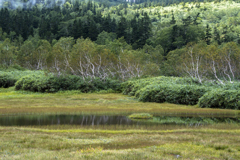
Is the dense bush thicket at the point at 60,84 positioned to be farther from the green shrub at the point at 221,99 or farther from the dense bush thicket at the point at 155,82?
the green shrub at the point at 221,99

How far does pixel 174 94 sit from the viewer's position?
29.5 m

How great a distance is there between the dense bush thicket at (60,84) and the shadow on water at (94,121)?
2073cm

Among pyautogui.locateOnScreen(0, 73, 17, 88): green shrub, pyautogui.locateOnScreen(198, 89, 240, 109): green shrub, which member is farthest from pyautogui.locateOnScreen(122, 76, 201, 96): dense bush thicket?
pyautogui.locateOnScreen(0, 73, 17, 88): green shrub

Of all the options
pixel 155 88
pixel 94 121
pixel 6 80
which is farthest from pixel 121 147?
pixel 6 80

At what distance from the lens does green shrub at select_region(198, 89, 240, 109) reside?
23766 millimetres

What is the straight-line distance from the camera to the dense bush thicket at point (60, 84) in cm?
4047

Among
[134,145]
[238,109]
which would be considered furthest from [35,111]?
[238,109]

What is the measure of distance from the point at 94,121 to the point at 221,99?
14178 millimetres

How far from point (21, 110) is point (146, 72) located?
36106mm

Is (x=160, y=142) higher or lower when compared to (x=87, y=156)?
lower

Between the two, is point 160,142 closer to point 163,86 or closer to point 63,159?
point 63,159

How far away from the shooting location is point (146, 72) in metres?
55.0

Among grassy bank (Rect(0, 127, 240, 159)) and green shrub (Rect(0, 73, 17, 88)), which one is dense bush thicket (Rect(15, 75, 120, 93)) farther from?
grassy bank (Rect(0, 127, 240, 159))

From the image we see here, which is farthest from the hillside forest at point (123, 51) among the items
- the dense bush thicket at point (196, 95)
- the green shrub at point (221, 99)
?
the green shrub at point (221, 99)
